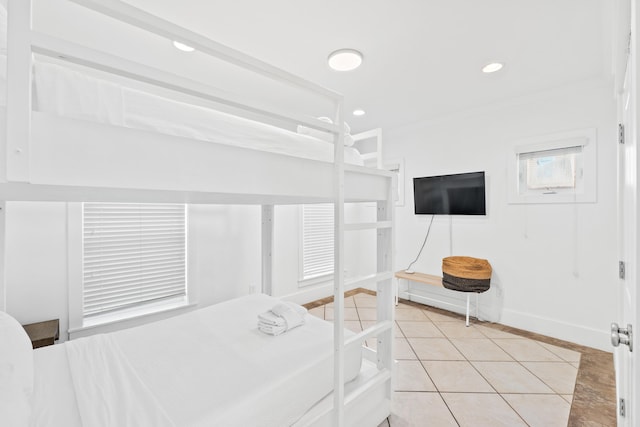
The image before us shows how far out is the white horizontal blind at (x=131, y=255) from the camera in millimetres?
2240

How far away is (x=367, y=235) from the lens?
4438 mm

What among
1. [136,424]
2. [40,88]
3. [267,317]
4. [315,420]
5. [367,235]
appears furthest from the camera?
[367,235]

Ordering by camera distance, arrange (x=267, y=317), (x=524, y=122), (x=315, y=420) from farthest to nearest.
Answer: (x=524, y=122) → (x=267, y=317) → (x=315, y=420)

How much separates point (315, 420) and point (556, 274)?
9.29ft

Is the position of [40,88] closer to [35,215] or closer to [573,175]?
[35,215]

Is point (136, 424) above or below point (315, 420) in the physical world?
above

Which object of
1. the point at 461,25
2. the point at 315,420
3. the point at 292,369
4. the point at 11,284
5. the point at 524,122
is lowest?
the point at 315,420

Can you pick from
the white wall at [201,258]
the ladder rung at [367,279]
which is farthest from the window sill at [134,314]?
the ladder rung at [367,279]

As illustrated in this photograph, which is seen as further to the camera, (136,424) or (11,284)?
(11,284)

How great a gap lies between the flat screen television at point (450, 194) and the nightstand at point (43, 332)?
12.3ft

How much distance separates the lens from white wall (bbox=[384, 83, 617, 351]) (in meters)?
2.50

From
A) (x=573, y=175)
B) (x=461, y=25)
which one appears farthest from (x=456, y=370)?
(x=461, y=25)

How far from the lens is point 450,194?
→ 11.2ft

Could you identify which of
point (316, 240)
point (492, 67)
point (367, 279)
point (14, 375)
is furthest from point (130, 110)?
point (316, 240)
